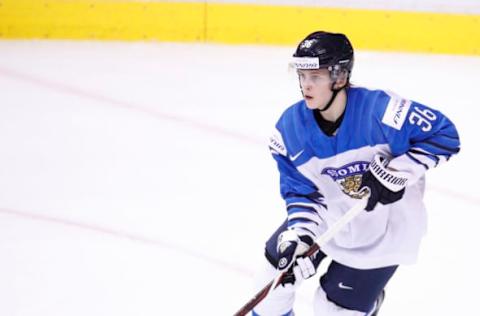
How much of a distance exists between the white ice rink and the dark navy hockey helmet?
125 centimetres

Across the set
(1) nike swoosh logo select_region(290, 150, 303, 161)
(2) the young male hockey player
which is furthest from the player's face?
(1) nike swoosh logo select_region(290, 150, 303, 161)

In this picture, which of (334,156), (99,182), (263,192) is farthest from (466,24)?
(334,156)

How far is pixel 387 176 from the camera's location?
9.59 ft

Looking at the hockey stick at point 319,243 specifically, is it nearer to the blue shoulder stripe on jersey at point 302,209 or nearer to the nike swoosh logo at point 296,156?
the blue shoulder stripe on jersey at point 302,209

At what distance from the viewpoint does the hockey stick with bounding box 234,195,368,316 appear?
3.02 m

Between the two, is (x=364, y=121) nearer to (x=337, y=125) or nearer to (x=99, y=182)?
(x=337, y=125)

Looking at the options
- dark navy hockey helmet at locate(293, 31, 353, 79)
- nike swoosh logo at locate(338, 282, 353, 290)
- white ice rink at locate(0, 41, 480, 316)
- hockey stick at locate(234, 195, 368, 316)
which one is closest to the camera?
dark navy hockey helmet at locate(293, 31, 353, 79)

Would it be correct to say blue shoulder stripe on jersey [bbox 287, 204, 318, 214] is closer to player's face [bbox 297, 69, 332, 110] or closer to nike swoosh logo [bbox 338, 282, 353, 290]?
nike swoosh logo [bbox 338, 282, 353, 290]

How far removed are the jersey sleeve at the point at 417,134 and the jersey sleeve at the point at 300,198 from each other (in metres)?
0.33

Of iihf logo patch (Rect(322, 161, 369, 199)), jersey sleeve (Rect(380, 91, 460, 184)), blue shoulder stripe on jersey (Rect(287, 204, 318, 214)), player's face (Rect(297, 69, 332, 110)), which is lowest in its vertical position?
blue shoulder stripe on jersey (Rect(287, 204, 318, 214))

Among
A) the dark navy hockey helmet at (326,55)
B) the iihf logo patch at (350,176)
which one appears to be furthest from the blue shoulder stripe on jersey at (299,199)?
the dark navy hockey helmet at (326,55)

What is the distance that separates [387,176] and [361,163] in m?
0.15

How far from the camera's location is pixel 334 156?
3047 mm

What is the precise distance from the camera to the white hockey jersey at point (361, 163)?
116 inches
